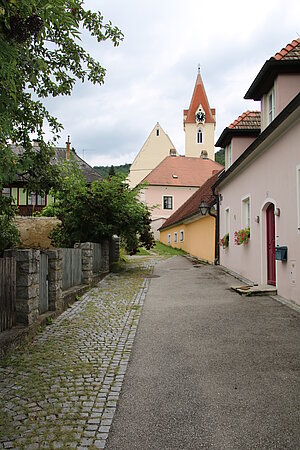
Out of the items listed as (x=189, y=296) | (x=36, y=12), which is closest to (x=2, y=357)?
(x=36, y=12)

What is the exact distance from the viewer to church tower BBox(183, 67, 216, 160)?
65938 millimetres

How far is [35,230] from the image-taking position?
20.3m

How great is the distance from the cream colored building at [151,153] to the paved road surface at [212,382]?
168ft

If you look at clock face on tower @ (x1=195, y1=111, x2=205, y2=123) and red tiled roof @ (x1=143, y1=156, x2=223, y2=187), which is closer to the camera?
red tiled roof @ (x1=143, y1=156, x2=223, y2=187)

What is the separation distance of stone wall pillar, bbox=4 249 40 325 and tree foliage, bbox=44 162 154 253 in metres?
8.26

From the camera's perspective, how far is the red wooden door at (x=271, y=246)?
10648 millimetres

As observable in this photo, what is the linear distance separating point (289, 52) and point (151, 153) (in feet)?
160

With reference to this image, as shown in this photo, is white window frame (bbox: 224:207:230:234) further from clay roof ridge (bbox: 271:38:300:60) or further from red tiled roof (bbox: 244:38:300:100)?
clay roof ridge (bbox: 271:38:300:60)

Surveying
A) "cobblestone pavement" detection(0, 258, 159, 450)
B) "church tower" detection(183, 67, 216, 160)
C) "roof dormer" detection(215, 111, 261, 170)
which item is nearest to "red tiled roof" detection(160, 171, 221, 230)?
"roof dormer" detection(215, 111, 261, 170)

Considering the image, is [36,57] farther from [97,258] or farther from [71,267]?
[97,258]

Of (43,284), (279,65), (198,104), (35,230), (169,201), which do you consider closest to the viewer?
(43,284)

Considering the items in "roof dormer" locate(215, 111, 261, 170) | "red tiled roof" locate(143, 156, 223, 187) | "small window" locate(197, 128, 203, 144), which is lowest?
"roof dormer" locate(215, 111, 261, 170)

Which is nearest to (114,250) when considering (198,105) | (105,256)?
(105,256)

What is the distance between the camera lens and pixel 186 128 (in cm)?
6706
